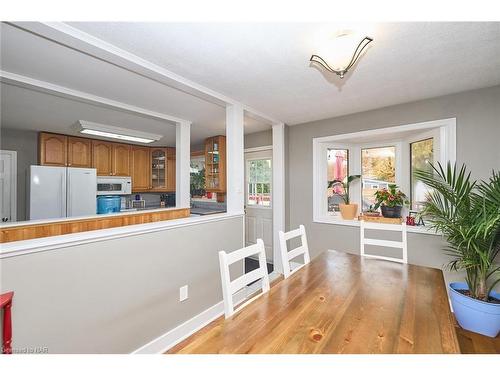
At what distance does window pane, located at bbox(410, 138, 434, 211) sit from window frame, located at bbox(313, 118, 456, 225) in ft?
0.20

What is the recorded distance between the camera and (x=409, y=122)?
2.60 metres

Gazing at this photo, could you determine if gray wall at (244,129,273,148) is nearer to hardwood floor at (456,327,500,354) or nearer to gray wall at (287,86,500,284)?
gray wall at (287,86,500,284)

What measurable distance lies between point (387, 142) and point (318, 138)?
93cm

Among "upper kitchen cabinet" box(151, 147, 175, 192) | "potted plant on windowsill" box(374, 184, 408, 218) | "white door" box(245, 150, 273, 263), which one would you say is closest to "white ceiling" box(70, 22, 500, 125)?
"potted plant on windowsill" box(374, 184, 408, 218)

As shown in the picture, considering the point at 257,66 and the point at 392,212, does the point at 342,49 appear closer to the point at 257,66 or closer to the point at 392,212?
the point at 257,66

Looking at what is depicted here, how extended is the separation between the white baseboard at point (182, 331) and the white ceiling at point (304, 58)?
2231 mm

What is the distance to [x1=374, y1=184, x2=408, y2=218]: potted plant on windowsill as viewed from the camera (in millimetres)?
2824

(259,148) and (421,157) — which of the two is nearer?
(421,157)

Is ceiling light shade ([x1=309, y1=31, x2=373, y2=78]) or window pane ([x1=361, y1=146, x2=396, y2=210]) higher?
ceiling light shade ([x1=309, y1=31, x2=373, y2=78])

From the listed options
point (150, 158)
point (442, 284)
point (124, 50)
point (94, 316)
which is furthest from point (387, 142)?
point (150, 158)

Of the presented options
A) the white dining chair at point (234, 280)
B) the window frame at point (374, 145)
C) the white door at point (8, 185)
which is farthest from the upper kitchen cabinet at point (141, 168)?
the white dining chair at point (234, 280)

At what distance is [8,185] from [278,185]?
14.2ft

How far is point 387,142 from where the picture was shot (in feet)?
10.1

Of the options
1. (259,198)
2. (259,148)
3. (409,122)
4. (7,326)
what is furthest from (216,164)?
(7,326)
